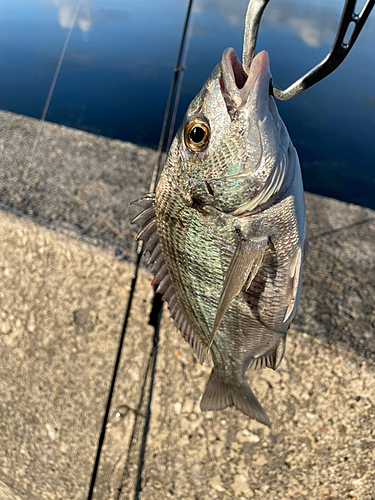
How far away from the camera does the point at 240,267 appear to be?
930 millimetres

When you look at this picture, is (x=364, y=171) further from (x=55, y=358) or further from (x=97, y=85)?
(x=97, y=85)

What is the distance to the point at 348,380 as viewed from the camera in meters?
1.36

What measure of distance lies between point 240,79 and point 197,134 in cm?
18

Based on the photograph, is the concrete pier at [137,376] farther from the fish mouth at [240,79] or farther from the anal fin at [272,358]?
the fish mouth at [240,79]

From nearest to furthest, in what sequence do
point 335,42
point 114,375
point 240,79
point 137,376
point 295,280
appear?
point 335,42 < point 240,79 < point 295,280 < point 114,375 < point 137,376

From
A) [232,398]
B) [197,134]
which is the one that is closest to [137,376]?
[232,398]

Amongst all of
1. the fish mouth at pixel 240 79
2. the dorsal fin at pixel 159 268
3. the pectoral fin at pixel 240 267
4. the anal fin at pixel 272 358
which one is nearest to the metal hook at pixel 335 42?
the fish mouth at pixel 240 79

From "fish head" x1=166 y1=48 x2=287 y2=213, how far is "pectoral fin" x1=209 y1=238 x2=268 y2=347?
119 mm

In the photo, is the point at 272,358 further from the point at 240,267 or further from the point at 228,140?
the point at 228,140

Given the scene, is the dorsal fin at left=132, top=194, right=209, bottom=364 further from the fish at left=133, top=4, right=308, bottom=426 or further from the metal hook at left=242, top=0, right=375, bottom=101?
the metal hook at left=242, top=0, right=375, bottom=101

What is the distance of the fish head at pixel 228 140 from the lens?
32.9 inches

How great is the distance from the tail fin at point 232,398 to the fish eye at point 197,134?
85cm

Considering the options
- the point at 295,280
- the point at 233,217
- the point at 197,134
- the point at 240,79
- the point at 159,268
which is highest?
the point at 240,79

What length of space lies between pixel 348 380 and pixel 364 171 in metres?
6.79
